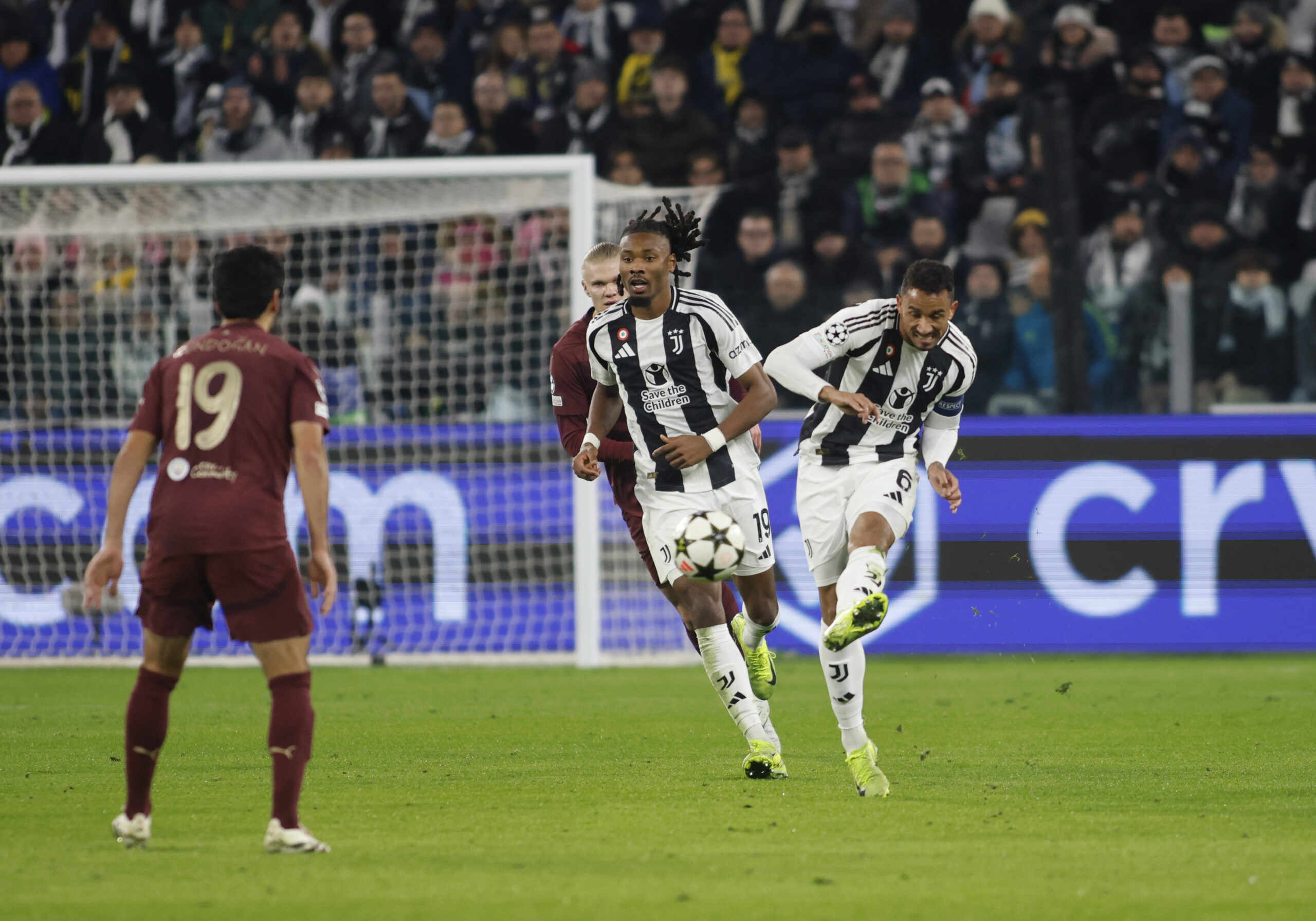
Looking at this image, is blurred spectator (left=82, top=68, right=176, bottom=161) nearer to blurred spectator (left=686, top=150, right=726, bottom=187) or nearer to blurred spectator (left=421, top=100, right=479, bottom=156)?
blurred spectator (left=421, top=100, right=479, bottom=156)

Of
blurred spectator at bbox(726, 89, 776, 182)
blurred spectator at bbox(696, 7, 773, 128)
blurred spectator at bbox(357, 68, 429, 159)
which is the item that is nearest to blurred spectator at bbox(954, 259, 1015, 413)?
blurred spectator at bbox(726, 89, 776, 182)

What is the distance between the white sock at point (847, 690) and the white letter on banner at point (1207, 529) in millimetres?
5823

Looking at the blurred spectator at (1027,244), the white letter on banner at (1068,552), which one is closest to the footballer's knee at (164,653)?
the white letter on banner at (1068,552)

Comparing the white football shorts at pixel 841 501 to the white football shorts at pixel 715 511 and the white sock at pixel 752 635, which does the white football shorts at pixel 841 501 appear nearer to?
the white football shorts at pixel 715 511

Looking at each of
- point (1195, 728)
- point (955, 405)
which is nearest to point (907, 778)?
point (955, 405)

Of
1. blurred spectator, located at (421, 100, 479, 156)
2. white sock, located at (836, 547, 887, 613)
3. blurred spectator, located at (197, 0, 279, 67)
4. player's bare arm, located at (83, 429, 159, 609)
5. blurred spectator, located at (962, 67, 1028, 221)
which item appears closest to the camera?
player's bare arm, located at (83, 429, 159, 609)

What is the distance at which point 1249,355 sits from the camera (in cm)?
1157

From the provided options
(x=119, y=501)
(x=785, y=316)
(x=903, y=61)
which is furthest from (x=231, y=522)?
(x=903, y=61)

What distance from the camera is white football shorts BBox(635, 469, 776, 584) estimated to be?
6586 mm

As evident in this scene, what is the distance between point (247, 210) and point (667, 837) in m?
8.62

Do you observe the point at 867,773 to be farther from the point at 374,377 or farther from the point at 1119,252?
the point at 1119,252

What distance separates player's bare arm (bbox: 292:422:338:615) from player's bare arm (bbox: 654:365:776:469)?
1899 millimetres

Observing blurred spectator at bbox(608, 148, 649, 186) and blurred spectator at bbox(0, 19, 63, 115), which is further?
blurred spectator at bbox(0, 19, 63, 115)

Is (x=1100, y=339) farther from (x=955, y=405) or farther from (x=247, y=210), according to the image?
(x=247, y=210)
